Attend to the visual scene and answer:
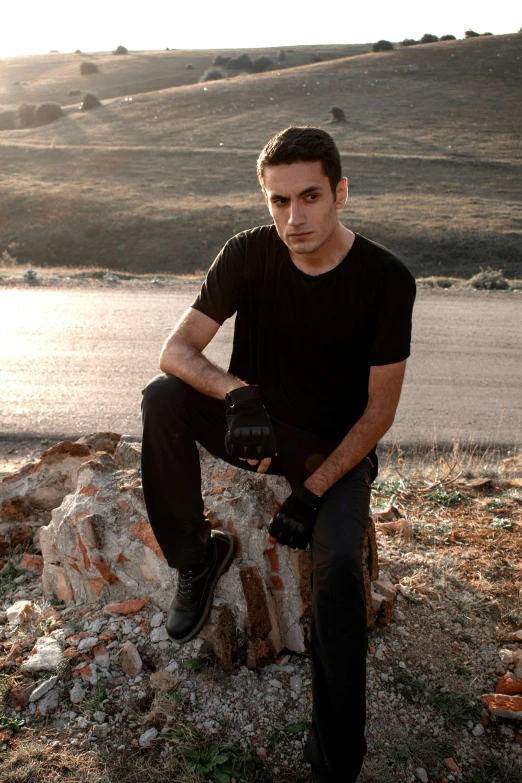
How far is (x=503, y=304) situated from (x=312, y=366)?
361 inches

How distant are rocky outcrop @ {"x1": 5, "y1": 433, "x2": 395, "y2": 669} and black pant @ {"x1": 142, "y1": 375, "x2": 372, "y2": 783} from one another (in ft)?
0.68

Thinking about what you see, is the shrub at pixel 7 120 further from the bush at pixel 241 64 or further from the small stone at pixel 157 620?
the small stone at pixel 157 620

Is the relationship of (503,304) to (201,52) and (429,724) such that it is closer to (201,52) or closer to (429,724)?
(429,724)

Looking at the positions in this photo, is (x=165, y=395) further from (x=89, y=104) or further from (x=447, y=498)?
(x=89, y=104)

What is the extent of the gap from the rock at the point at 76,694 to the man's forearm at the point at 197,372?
1.26 m

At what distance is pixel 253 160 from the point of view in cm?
3178

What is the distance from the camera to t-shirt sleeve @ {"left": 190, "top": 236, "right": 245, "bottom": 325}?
9.83 feet

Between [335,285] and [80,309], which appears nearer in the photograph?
[335,285]

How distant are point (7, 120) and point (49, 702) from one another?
168ft

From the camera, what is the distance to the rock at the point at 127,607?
298 centimetres

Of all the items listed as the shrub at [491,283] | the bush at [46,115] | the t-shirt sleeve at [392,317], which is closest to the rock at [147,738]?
the t-shirt sleeve at [392,317]

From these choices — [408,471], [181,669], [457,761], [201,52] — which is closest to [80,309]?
[408,471]

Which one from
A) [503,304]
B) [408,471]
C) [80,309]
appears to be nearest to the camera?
[408,471]

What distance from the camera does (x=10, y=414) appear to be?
629 cm
